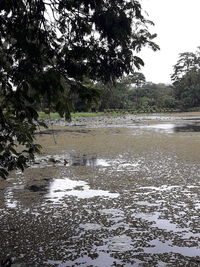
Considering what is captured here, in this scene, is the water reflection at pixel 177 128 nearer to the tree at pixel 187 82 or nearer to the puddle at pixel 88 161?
the puddle at pixel 88 161

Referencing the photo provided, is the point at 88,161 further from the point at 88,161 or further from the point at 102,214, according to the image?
the point at 102,214

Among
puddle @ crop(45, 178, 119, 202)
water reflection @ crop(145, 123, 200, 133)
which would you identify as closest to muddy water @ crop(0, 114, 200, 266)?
puddle @ crop(45, 178, 119, 202)

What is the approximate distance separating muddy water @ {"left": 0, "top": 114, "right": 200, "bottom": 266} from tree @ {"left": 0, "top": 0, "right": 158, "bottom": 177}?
5.75 feet

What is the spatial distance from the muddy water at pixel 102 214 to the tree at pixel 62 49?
Answer: 1.75 meters

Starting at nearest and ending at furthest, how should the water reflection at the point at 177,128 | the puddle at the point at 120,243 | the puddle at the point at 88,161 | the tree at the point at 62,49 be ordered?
the tree at the point at 62,49 → the puddle at the point at 120,243 → the puddle at the point at 88,161 → the water reflection at the point at 177,128

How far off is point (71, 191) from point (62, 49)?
14.3ft

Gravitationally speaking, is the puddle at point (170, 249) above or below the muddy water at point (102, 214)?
below

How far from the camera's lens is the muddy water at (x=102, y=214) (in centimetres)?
479

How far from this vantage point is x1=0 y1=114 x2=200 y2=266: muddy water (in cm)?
479

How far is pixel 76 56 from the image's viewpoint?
4.39 meters

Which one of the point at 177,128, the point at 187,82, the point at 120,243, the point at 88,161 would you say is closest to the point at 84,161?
the point at 88,161

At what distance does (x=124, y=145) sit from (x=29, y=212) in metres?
11.0

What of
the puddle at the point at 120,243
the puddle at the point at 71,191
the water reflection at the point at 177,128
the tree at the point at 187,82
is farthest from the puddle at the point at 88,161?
the tree at the point at 187,82

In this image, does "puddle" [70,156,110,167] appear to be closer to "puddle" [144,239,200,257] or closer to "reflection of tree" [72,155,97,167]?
"reflection of tree" [72,155,97,167]
